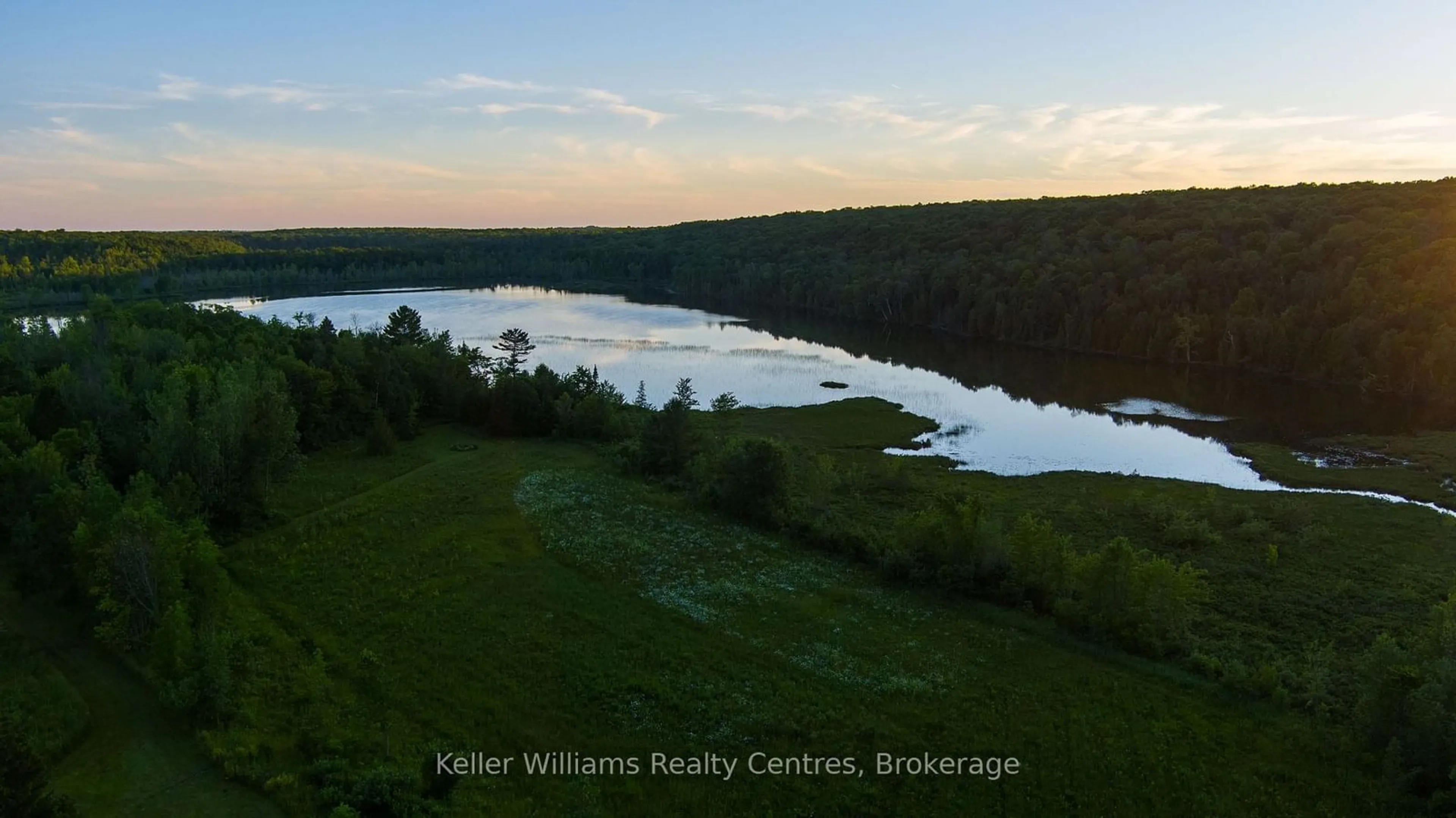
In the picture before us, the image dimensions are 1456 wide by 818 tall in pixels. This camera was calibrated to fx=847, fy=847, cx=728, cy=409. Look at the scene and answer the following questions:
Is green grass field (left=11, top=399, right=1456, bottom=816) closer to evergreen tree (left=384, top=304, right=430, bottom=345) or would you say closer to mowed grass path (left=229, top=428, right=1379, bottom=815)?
mowed grass path (left=229, top=428, right=1379, bottom=815)

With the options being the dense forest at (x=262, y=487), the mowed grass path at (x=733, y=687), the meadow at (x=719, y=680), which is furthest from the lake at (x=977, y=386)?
the mowed grass path at (x=733, y=687)

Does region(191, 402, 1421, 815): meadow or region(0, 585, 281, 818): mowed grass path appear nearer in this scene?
region(0, 585, 281, 818): mowed grass path

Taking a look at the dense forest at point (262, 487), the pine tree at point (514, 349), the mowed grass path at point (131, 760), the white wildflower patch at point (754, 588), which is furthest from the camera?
the pine tree at point (514, 349)

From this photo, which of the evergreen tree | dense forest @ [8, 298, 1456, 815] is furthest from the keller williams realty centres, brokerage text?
the evergreen tree

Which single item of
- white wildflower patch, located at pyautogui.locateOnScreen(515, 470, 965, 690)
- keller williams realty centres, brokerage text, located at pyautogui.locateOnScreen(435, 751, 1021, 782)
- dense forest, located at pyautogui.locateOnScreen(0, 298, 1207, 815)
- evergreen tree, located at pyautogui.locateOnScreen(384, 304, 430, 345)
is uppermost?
evergreen tree, located at pyautogui.locateOnScreen(384, 304, 430, 345)

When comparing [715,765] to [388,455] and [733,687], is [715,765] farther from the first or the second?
[388,455]

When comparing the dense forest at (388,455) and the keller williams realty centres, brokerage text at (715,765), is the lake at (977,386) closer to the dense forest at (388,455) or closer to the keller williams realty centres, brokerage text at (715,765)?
the dense forest at (388,455)
